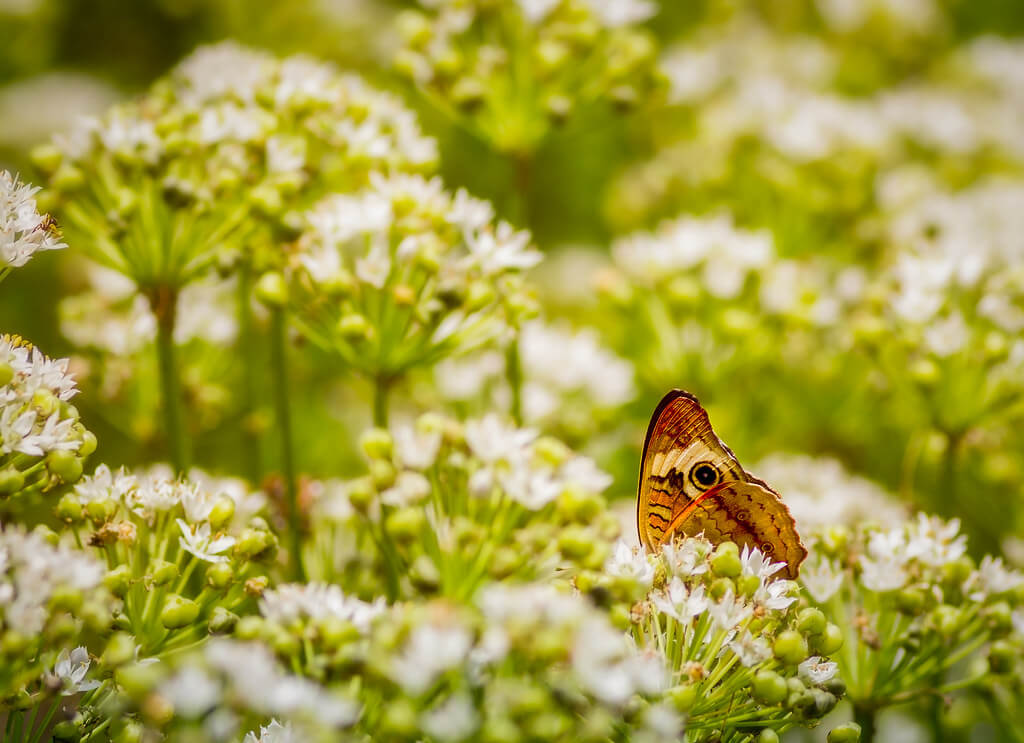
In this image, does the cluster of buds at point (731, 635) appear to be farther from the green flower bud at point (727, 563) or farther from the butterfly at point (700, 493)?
the butterfly at point (700, 493)

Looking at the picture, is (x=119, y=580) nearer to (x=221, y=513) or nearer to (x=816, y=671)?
(x=221, y=513)

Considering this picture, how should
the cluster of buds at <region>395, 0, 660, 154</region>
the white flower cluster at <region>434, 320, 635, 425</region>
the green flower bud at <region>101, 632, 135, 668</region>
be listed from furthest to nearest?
the white flower cluster at <region>434, 320, 635, 425</region> < the cluster of buds at <region>395, 0, 660, 154</region> < the green flower bud at <region>101, 632, 135, 668</region>

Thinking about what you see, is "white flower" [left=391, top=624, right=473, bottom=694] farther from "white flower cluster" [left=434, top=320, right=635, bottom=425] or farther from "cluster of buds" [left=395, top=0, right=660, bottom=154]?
"cluster of buds" [left=395, top=0, right=660, bottom=154]

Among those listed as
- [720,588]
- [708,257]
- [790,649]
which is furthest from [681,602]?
[708,257]

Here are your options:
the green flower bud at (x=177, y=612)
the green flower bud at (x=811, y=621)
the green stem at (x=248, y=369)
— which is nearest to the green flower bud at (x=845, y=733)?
the green flower bud at (x=811, y=621)

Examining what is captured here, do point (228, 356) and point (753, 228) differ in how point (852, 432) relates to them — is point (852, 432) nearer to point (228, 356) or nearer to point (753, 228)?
point (753, 228)

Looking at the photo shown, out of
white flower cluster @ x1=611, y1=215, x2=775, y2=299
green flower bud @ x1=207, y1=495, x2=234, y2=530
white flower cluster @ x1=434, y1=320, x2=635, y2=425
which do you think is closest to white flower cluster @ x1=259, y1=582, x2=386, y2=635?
green flower bud @ x1=207, y1=495, x2=234, y2=530

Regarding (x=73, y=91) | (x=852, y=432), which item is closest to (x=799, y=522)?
(x=852, y=432)
